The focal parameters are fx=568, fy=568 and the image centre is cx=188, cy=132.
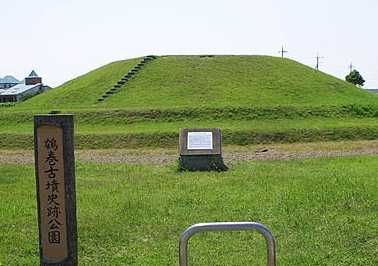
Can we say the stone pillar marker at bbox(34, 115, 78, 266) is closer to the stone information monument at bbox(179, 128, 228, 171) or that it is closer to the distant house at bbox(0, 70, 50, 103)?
the stone information monument at bbox(179, 128, 228, 171)

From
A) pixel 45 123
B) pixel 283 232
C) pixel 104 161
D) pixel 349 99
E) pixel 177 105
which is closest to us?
pixel 45 123

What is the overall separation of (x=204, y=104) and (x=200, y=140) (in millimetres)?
11029

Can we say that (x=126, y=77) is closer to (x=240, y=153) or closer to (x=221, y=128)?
(x=221, y=128)

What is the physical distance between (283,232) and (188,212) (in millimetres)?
1541

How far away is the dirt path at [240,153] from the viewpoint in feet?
48.1

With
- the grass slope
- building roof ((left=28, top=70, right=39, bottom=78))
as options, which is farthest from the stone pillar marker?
building roof ((left=28, top=70, right=39, bottom=78))

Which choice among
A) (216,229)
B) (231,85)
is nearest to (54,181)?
(216,229)

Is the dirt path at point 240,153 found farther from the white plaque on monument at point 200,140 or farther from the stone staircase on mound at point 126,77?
the stone staircase on mound at point 126,77

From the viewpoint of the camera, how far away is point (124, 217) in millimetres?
7430

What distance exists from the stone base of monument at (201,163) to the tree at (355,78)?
4468cm

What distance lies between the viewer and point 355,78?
2154 inches

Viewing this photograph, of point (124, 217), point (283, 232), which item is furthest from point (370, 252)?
point (124, 217)

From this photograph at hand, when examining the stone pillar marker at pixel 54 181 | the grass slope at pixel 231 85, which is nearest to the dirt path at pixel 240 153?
the grass slope at pixel 231 85

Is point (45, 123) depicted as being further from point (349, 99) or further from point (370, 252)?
point (349, 99)
